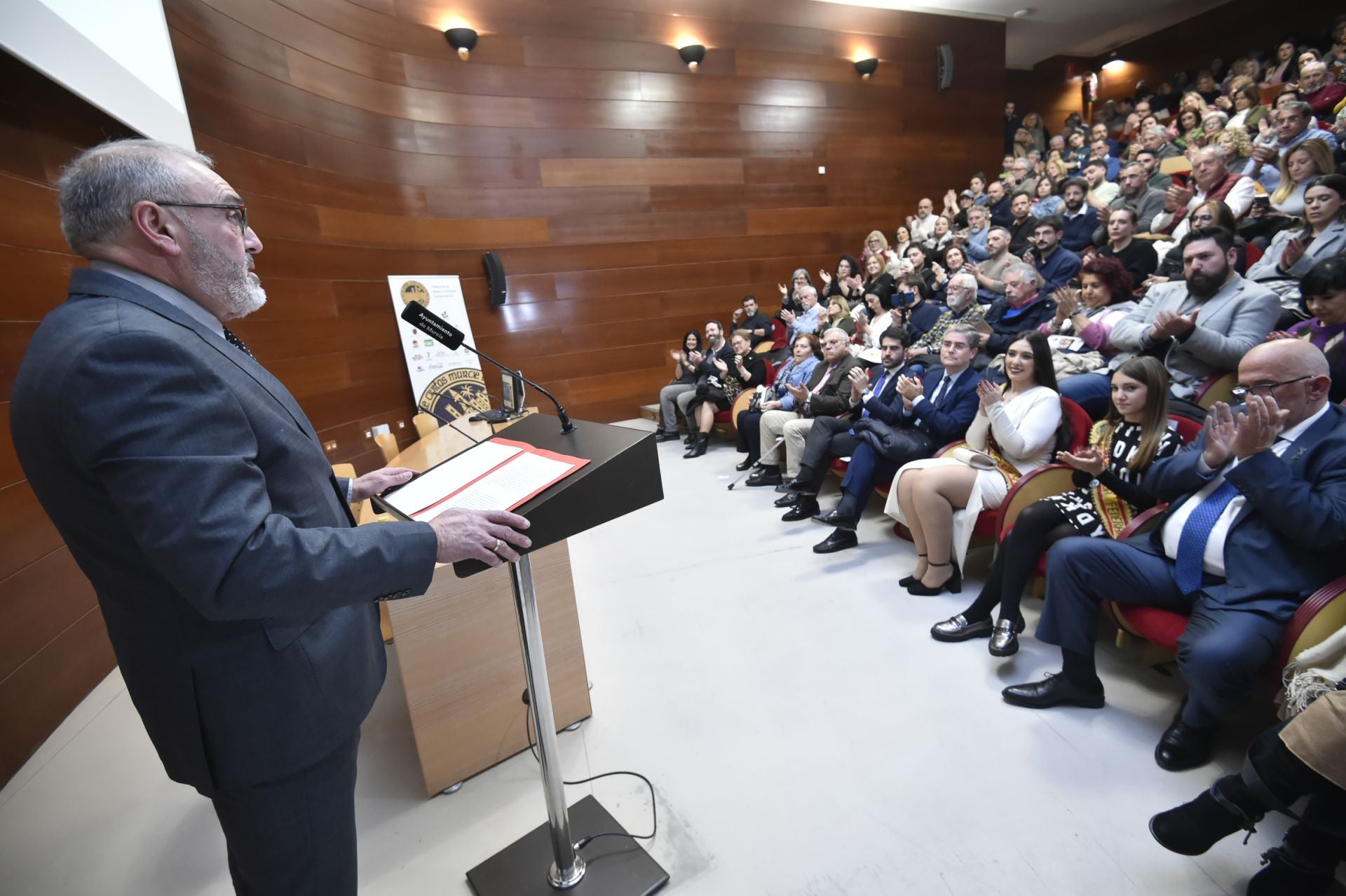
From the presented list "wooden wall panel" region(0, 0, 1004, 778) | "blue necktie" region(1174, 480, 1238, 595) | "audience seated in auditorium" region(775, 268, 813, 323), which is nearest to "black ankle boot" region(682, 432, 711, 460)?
"wooden wall panel" region(0, 0, 1004, 778)

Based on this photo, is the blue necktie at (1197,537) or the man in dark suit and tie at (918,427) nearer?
the blue necktie at (1197,537)

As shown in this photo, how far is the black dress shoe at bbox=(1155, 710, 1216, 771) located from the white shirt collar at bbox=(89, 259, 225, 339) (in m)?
2.12

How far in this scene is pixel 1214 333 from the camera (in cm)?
223

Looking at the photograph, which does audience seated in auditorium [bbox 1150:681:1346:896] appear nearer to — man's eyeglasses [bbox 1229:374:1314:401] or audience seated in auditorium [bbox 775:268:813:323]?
man's eyeglasses [bbox 1229:374:1314:401]

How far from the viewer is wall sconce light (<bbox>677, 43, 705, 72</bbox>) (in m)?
5.94

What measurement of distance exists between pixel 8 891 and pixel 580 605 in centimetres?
170

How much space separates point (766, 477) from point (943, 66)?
6.16m

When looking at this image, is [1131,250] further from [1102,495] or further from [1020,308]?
[1102,495]

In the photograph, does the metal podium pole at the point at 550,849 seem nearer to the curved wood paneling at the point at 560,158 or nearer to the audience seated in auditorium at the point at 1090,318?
the audience seated in auditorium at the point at 1090,318

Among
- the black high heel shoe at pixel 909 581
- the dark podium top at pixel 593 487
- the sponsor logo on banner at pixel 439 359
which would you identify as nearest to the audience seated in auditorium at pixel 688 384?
the sponsor logo on banner at pixel 439 359

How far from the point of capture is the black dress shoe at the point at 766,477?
13.2ft

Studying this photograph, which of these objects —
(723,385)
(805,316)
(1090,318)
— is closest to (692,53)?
(805,316)

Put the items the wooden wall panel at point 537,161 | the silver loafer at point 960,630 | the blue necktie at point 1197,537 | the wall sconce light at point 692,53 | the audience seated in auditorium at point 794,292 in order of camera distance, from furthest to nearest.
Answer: the wall sconce light at point 692,53 < the audience seated in auditorium at point 794,292 < the wooden wall panel at point 537,161 < the silver loafer at point 960,630 < the blue necktie at point 1197,537

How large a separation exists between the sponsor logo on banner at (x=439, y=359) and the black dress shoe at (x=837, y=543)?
132 inches
